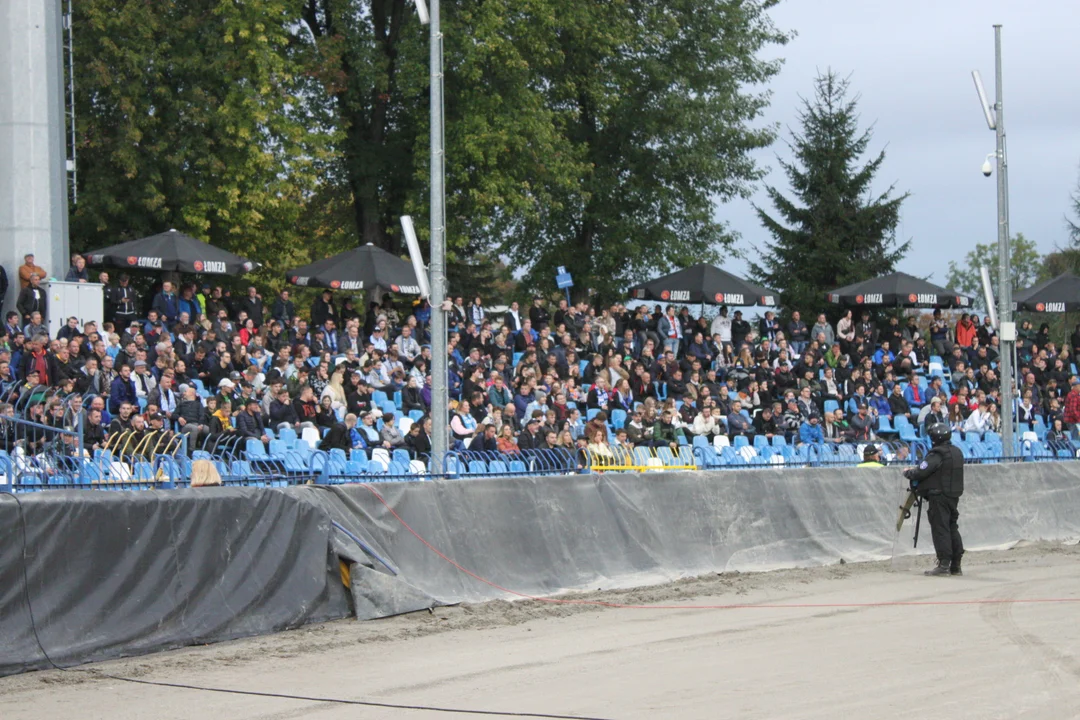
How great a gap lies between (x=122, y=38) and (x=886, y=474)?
2265cm

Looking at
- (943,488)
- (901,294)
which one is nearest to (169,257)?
(943,488)

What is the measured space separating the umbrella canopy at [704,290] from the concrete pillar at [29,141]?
43.2ft

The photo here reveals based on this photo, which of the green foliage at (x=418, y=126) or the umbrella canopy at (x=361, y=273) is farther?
the green foliage at (x=418, y=126)

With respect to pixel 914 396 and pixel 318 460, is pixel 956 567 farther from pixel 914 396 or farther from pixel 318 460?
pixel 914 396

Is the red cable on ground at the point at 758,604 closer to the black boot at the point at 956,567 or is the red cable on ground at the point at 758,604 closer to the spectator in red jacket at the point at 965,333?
the black boot at the point at 956,567

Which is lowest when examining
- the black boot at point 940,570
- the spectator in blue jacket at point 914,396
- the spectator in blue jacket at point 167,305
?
the black boot at point 940,570

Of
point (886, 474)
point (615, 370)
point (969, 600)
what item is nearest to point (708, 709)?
point (969, 600)

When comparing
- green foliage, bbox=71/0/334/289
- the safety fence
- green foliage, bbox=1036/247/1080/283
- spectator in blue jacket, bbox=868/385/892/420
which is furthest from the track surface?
green foliage, bbox=1036/247/1080/283

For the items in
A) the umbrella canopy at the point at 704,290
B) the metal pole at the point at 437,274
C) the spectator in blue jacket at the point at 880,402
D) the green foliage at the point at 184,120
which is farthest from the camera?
the green foliage at the point at 184,120

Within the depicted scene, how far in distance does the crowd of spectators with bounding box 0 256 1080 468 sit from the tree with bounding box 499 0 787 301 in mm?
5992

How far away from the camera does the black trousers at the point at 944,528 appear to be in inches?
633

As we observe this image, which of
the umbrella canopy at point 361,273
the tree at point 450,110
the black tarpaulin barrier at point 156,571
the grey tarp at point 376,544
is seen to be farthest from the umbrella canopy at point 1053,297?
the black tarpaulin barrier at point 156,571

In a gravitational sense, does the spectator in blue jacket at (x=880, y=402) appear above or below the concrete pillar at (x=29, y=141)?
below

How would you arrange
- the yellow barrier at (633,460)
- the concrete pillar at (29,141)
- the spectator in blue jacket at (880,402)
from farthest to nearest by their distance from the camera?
the spectator in blue jacket at (880,402), the concrete pillar at (29,141), the yellow barrier at (633,460)
